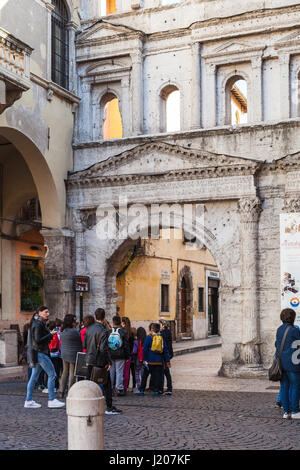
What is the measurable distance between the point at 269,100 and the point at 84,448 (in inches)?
561

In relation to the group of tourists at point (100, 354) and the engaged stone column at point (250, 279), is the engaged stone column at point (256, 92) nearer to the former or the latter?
the engaged stone column at point (250, 279)

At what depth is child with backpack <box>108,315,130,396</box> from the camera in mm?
13781

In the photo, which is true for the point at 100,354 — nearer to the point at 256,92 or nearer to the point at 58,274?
the point at 58,274

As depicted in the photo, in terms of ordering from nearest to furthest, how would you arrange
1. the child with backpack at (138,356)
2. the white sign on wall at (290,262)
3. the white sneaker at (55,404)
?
the white sneaker at (55,404) → the child with backpack at (138,356) → the white sign on wall at (290,262)

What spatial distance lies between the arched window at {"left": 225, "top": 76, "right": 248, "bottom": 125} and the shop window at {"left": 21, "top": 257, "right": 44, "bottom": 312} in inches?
303

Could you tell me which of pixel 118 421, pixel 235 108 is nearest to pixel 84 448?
pixel 118 421

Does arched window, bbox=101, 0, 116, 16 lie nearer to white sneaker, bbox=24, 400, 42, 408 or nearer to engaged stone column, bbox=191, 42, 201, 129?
engaged stone column, bbox=191, 42, 201, 129

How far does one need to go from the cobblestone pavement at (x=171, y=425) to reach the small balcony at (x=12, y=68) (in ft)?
20.9

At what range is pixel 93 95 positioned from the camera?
21.1 metres

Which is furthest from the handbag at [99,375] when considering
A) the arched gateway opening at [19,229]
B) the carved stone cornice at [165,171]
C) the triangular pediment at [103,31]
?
the triangular pediment at [103,31]

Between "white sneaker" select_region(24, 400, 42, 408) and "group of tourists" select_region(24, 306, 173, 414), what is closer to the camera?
"group of tourists" select_region(24, 306, 173, 414)

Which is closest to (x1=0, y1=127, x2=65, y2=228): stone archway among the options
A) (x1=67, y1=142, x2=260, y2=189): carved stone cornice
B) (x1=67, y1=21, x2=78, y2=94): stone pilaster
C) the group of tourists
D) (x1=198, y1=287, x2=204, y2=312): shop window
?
(x1=67, y1=142, x2=260, y2=189): carved stone cornice

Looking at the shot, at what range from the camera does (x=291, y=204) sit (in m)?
18.0

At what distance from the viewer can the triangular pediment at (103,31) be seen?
20375 millimetres
